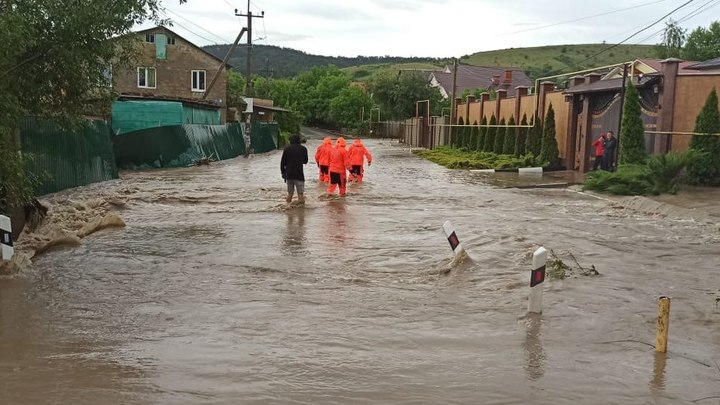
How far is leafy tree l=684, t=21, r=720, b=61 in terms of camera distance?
68.2m

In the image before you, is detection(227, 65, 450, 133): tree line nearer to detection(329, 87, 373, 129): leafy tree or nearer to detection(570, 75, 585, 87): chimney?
detection(329, 87, 373, 129): leafy tree

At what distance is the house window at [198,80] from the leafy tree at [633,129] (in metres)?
35.7

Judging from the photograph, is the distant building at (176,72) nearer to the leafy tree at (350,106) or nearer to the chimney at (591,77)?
the chimney at (591,77)

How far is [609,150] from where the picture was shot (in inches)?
898

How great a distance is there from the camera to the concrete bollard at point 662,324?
546 cm

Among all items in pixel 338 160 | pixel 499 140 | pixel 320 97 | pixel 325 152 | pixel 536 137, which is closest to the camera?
pixel 338 160

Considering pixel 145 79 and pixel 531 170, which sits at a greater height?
pixel 145 79

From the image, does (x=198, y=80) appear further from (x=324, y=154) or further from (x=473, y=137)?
(x=324, y=154)

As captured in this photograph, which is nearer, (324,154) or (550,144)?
(324,154)

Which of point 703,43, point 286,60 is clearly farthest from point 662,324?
point 286,60

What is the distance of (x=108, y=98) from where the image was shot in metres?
10.2

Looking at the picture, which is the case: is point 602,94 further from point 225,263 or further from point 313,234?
point 225,263

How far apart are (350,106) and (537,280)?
91.4 m

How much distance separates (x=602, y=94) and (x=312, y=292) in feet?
67.5
